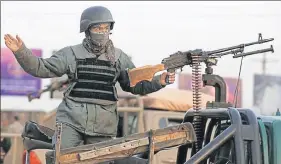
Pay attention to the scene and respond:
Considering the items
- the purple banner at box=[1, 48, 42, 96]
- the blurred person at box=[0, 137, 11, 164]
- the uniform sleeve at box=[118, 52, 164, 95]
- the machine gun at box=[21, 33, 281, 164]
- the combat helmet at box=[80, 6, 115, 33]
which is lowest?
the purple banner at box=[1, 48, 42, 96]

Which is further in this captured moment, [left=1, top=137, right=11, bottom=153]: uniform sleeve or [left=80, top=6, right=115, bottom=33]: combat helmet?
[left=1, top=137, right=11, bottom=153]: uniform sleeve

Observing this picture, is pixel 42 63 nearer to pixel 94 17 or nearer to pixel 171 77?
pixel 94 17

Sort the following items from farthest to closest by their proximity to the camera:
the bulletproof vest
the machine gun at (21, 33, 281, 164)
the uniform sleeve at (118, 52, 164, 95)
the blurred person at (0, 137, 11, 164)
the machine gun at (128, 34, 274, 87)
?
the blurred person at (0, 137, 11, 164) → the uniform sleeve at (118, 52, 164, 95) → the bulletproof vest → the machine gun at (128, 34, 274, 87) → the machine gun at (21, 33, 281, 164)

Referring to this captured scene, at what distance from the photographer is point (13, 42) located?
13.7 ft

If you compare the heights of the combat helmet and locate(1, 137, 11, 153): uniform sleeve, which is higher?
the combat helmet

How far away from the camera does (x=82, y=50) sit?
4.54 metres

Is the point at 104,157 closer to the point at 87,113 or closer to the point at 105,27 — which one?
the point at 87,113

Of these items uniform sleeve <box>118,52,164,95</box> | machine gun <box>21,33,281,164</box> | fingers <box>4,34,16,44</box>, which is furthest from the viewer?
uniform sleeve <box>118,52,164,95</box>

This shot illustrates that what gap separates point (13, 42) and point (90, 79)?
596mm

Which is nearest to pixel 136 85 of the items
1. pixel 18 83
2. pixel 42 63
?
pixel 42 63

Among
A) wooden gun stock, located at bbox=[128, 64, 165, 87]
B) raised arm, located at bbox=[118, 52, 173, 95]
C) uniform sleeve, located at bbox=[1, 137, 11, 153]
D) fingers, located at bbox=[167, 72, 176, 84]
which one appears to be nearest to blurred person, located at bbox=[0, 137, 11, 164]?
uniform sleeve, located at bbox=[1, 137, 11, 153]

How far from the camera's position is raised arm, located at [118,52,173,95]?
15.0ft

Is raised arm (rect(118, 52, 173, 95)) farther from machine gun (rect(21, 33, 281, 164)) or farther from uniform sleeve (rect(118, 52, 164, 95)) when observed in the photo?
machine gun (rect(21, 33, 281, 164))

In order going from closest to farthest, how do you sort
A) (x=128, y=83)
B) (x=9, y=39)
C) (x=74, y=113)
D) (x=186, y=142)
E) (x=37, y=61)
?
(x=186, y=142) → (x=9, y=39) → (x=37, y=61) → (x=74, y=113) → (x=128, y=83)
